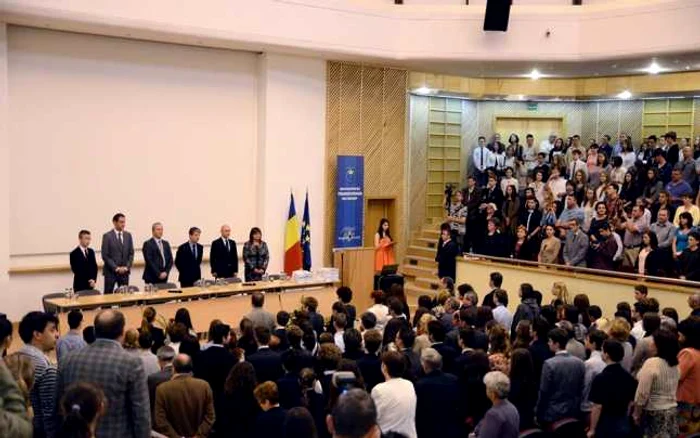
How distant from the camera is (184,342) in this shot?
617 centimetres

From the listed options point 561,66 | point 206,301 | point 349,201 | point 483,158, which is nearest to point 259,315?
point 206,301

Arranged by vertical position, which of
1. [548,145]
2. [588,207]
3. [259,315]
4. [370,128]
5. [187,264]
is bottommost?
[259,315]

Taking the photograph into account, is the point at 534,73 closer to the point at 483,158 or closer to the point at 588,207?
the point at 483,158

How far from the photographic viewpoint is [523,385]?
5992 millimetres

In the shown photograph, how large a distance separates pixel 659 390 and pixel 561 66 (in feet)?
33.5

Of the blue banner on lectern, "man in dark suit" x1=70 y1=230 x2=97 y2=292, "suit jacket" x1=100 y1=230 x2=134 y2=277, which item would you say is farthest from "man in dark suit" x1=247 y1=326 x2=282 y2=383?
the blue banner on lectern

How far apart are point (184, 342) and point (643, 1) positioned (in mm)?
10863

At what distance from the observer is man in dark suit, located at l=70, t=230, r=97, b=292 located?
→ 1084cm

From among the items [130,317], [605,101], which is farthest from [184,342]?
[605,101]

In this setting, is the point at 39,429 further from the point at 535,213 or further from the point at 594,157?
the point at 594,157

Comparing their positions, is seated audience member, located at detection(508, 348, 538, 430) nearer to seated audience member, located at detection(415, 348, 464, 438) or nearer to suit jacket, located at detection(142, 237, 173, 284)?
seated audience member, located at detection(415, 348, 464, 438)

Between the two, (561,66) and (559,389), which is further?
(561,66)

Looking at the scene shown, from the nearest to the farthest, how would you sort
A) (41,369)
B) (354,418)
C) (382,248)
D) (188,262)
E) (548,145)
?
(354,418)
(41,369)
(188,262)
(382,248)
(548,145)

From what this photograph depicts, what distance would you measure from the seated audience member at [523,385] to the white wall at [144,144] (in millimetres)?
8205
